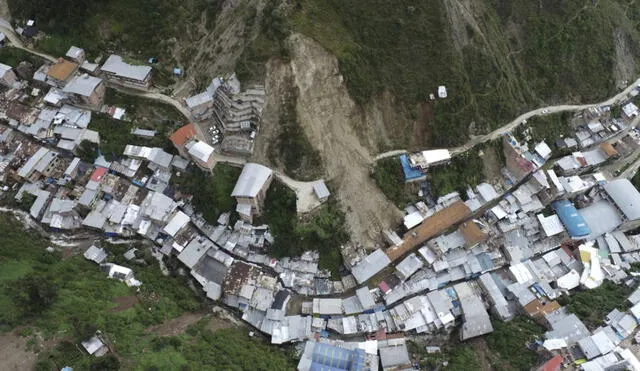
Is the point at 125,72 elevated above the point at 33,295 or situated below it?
above

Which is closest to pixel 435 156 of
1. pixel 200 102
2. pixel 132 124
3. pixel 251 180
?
pixel 251 180

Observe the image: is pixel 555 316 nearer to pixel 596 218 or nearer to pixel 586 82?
pixel 596 218

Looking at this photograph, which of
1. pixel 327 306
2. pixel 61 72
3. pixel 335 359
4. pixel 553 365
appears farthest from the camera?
pixel 61 72

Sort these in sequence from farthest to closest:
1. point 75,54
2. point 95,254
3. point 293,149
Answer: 1. point 75,54
2. point 293,149
3. point 95,254

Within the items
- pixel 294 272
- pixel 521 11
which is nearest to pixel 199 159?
pixel 294 272

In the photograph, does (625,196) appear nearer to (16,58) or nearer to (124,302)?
(124,302)

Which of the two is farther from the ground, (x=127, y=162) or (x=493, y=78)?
(x=493, y=78)

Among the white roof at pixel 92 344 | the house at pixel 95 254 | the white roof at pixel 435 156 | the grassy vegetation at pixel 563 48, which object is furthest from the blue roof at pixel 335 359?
the grassy vegetation at pixel 563 48

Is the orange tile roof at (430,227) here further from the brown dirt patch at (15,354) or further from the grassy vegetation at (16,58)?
the grassy vegetation at (16,58)
